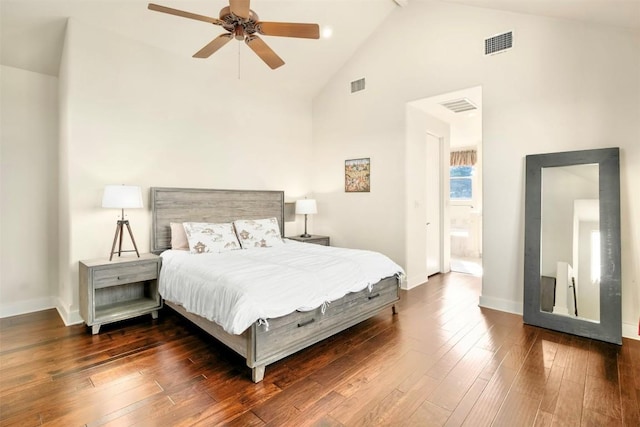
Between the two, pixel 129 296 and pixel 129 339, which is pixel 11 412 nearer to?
pixel 129 339

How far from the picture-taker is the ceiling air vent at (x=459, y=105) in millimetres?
4531

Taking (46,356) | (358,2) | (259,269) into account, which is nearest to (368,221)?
(259,269)

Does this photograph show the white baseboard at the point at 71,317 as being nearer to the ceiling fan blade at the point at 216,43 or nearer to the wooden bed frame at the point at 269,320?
the wooden bed frame at the point at 269,320

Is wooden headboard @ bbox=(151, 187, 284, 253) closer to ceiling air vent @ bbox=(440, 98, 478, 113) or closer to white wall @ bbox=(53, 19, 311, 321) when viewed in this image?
white wall @ bbox=(53, 19, 311, 321)

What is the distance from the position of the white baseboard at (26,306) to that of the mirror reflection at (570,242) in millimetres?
5552

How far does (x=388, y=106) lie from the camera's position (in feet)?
15.7

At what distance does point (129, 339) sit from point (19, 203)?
7.16 feet

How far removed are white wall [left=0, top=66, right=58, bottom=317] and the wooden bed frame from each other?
4.13ft

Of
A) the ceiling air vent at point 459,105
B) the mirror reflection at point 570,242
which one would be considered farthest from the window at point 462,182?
the mirror reflection at point 570,242

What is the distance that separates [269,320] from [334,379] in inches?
24.9

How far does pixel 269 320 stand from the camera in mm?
2365

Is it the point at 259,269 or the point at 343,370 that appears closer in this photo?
the point at 343,370

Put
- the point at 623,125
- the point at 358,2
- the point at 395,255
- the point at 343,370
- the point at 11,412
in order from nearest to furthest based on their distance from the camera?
1. the point at 11,412
2. the point at 343,370
3. the point at 623,125
4. the point at 358,2
5. the point at 395,255

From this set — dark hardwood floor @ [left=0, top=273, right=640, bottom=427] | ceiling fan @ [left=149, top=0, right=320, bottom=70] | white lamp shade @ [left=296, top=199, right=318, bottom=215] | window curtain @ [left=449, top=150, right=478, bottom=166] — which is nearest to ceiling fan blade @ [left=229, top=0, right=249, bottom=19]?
ceiling fan @ [left=149, top=0, right=320, bottom=70]
